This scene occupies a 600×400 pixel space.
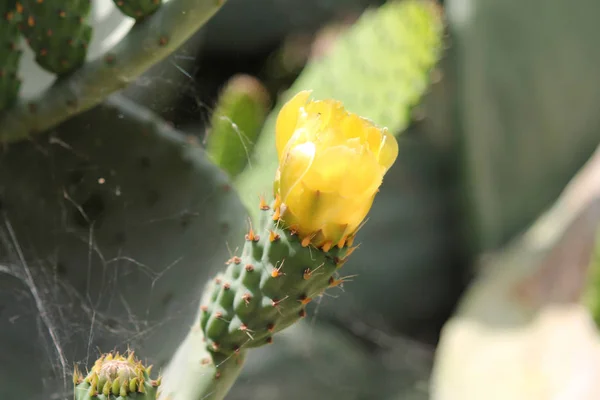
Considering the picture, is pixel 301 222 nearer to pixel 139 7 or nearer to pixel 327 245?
pixel 327 245

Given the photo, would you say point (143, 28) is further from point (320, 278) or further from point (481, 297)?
point (481, 297)

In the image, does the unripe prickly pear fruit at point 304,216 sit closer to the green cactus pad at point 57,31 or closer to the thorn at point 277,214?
the thorn at point 277,214

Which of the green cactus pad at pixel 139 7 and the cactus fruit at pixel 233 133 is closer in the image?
the green cactus pad at pixel 139 7

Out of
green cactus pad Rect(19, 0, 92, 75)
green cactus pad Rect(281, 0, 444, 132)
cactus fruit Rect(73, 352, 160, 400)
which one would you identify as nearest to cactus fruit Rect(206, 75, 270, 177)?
green cactus pad Rect(281, 0, 444, 132)

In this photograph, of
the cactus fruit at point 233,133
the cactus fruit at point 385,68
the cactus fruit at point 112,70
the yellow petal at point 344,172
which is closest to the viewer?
the yellow petal at point 344,172

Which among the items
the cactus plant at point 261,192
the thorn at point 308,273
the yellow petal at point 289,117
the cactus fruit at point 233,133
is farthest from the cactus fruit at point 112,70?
the thorn at point 308,273

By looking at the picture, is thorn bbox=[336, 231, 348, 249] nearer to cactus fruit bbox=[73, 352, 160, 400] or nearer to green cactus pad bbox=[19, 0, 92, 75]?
cactus fruit bbox=[73, 352, 160, 400]
